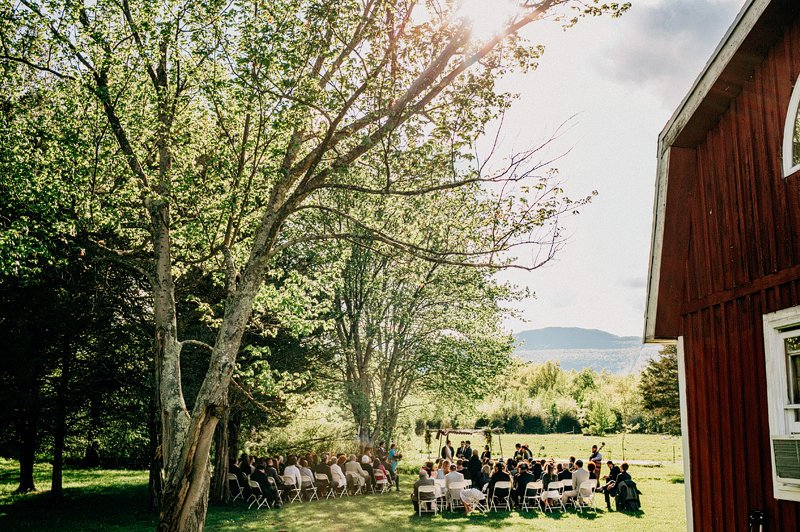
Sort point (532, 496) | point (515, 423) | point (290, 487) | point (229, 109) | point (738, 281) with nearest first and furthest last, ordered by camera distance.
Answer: point (738, 281) < point (229, 109) < point (532, 496) < point (290, 487) < point (515, 423)

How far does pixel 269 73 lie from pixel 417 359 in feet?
61.2

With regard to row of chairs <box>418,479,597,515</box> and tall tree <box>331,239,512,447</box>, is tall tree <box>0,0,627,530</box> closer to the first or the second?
row of chairs <box>418,479,597,515</box>

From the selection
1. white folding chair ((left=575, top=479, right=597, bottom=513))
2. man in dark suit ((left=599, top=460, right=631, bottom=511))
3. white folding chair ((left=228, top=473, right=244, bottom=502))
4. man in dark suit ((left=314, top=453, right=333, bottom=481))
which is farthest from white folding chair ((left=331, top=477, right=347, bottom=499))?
man in dark suit ((left=599, top=460, right=631, bottom=511))

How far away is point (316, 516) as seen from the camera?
57.3ft

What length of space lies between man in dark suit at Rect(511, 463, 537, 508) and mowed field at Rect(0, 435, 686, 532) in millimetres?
750

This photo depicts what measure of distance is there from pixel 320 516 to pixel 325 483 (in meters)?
4.14

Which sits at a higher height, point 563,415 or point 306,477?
point 306,477

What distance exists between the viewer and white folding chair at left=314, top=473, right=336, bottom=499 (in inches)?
846

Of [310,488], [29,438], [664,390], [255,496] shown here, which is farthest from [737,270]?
[664,390]

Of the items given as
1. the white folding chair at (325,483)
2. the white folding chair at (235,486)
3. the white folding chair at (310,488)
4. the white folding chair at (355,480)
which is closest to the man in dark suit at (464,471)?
the white folding chair at (355,480)

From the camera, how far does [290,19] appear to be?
10641 mm

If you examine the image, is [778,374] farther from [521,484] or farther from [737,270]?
[521,484]

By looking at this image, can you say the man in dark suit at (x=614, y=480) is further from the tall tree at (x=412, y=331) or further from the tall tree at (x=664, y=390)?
the tall tree at (x=664, y=390)

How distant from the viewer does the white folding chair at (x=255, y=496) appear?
64.6ft
